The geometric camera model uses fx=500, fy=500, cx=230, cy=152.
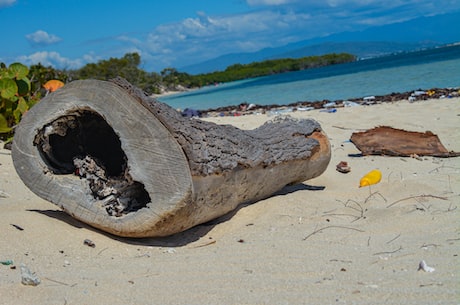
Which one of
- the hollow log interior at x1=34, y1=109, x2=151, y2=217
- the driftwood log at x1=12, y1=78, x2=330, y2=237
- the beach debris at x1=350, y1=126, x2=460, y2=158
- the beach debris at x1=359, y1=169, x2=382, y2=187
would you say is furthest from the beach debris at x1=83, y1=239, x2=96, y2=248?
the beach debris at x1=350, y1=126, x2=460, y2=158

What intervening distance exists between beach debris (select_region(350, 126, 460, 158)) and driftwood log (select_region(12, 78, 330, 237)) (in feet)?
8.87

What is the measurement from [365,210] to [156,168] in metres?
1.89

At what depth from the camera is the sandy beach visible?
2.60 meters

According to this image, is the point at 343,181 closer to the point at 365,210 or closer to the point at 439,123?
the point at 365,210

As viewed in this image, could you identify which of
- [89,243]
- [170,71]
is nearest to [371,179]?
[89,243]

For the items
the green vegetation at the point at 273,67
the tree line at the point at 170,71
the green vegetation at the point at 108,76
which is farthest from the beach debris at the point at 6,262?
the green vegetation at the point at 273,67

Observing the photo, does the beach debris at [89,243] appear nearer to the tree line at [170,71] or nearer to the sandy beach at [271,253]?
the sandy beach at [271,253]

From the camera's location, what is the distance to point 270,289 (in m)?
2.68

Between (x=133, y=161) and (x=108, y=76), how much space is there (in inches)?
1837

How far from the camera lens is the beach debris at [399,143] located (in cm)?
641

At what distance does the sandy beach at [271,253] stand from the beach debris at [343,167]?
0.85 m

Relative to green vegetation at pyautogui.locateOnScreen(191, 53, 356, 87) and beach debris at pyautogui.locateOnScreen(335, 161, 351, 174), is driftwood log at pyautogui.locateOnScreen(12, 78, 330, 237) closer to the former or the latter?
beach debris at pyautogui.locateOnScreen(335, 161, 351, 174)

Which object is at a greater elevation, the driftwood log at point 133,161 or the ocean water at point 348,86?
the driftwood log at point 133,161

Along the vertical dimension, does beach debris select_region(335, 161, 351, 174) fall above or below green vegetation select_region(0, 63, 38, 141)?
below
